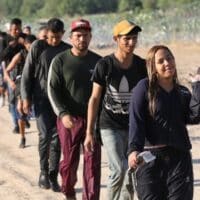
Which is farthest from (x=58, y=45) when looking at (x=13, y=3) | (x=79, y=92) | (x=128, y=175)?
(x=13, y=3)

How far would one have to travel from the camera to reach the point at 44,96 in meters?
8.34

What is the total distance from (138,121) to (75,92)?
188 cm

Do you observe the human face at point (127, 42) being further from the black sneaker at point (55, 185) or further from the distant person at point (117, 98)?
the black sneaker at point (55, 185)

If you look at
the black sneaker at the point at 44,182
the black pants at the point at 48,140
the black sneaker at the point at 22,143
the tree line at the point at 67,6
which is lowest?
the tree line at the point at 67,6

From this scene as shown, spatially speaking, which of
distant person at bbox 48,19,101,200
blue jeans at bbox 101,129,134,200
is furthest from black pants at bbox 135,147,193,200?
distant person at bbox 48,19,101,200

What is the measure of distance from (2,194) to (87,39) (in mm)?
2295

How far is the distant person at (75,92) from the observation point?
6.94 m

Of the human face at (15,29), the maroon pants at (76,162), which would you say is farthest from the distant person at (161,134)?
the human face at (15,29)

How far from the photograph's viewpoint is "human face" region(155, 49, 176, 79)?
5.29 m

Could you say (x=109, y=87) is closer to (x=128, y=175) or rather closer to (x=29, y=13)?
(x=128, y=175)

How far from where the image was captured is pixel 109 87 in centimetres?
629

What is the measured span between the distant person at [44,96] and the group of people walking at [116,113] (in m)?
0.01

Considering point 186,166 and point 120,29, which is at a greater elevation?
point 120,29

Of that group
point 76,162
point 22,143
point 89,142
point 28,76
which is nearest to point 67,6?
point 22,143
